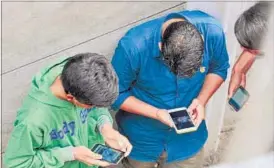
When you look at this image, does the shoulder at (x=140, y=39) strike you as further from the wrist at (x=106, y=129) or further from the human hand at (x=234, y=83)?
the human hand at (x=234, y=83)

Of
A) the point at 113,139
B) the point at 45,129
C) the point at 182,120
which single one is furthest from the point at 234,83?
the point at 45,129

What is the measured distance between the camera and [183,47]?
2121mm

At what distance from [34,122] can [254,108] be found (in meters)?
1.09

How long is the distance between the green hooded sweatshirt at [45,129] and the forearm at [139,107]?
295mm

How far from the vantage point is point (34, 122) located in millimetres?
2025

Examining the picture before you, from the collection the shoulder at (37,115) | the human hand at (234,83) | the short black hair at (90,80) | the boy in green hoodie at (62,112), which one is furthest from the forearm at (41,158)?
the human hand at (234,83)

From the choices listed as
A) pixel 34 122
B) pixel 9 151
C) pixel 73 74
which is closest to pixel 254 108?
pixel 73 74

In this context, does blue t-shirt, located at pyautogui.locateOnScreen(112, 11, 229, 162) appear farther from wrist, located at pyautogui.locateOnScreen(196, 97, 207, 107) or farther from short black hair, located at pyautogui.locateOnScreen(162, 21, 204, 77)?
short black hair, located at pyautogui.locateOnScreen(162, 21, 204, 77)

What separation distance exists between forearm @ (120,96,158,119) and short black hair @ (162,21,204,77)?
34cm

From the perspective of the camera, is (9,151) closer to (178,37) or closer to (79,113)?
(79,113)

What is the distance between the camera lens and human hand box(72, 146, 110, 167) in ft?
7.14

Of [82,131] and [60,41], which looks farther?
[60,41]

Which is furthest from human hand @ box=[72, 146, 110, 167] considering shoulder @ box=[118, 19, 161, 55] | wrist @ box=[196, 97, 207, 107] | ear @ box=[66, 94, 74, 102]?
wrist @ box=[196, 97, 207, 107]

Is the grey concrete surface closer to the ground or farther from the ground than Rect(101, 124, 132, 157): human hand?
farther from the ground
